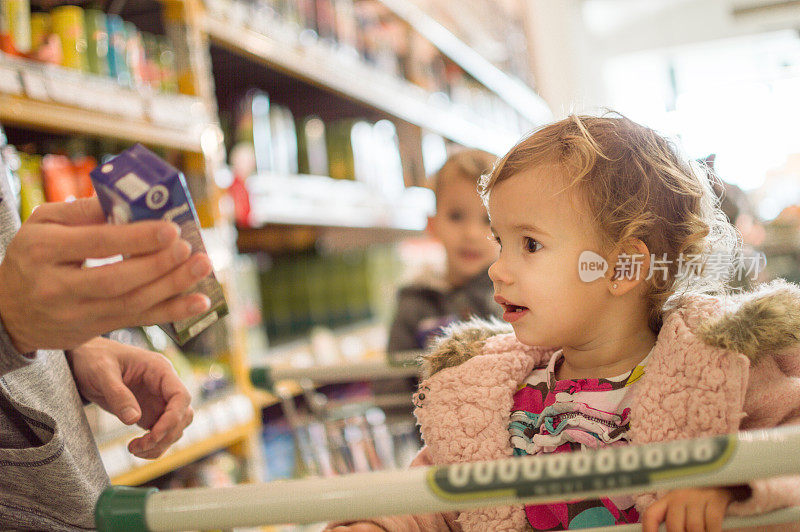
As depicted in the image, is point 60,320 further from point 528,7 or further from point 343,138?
point 528,7

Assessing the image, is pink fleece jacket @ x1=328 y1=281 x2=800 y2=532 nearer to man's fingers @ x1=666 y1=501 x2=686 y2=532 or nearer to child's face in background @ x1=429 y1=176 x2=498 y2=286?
man's fingers @ x1=666 y1=501 x2=686 y2=532

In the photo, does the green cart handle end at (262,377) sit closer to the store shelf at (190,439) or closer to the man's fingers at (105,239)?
the store shelf at (190,439)

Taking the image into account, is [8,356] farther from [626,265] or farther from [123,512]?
[626,265]

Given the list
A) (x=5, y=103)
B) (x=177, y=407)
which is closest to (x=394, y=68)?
(x=5, y=103)

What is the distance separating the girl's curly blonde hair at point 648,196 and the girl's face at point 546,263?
0.02 m

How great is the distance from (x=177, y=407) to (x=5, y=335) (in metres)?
0.36

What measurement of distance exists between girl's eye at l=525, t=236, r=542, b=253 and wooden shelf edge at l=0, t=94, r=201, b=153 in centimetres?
103

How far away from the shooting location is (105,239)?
21.5 inches

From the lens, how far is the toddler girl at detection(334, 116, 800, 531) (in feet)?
2.37

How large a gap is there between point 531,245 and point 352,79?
1.85 metres

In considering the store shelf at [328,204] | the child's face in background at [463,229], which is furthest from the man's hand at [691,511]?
the store shelf at [328,204]

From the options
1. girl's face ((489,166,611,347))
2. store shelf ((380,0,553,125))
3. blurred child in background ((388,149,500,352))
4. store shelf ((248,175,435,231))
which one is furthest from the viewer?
store shelf ((380,0,553,125))

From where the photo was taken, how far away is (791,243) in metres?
3.26

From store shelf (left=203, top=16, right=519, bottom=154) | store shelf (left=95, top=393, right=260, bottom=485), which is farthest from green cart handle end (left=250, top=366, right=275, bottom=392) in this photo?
store shelf (left=203, top=16, right=519, bottom=154)
